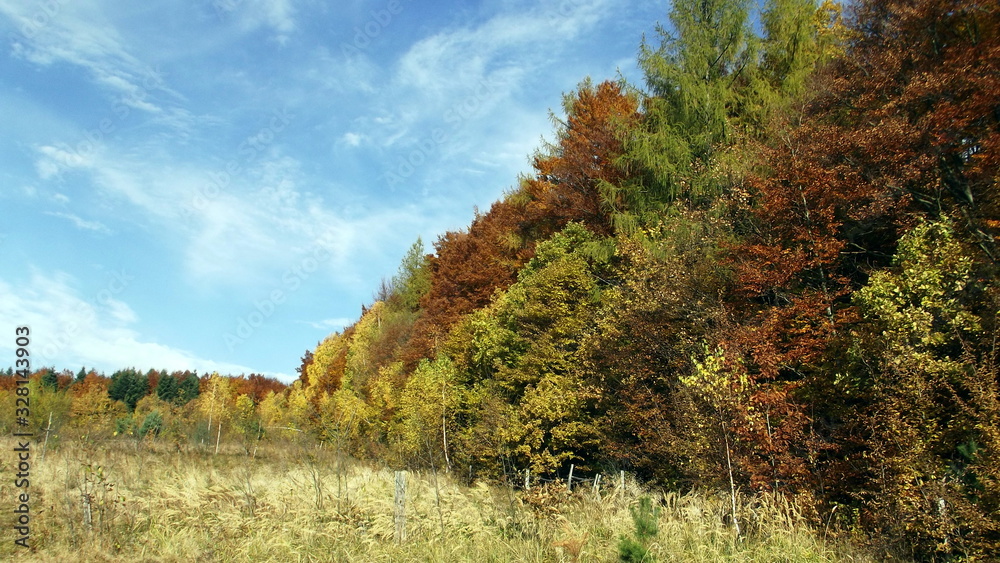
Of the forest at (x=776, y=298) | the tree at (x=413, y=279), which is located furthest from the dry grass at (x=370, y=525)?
the tree at (x=413, y=279)

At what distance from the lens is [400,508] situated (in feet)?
29.8

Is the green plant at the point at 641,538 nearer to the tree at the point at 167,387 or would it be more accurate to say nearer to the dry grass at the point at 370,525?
the dry grass at the point at 370,525

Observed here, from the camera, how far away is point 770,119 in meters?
20.2

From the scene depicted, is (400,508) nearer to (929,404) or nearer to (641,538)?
(641,538)

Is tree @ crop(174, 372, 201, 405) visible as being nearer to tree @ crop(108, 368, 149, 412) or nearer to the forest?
tree @ crop(108, 368, 149, 412)

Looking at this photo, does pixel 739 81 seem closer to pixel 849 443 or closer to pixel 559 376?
pixel 559 376

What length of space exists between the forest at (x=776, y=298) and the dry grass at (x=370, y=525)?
1179 millimetres

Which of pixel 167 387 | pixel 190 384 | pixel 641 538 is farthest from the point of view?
pixel 190 384

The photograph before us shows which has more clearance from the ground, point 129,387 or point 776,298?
point 129,387

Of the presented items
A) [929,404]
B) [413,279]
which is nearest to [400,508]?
[929,404]

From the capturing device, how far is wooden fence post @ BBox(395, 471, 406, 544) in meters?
8.90

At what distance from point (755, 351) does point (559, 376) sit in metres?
7.74

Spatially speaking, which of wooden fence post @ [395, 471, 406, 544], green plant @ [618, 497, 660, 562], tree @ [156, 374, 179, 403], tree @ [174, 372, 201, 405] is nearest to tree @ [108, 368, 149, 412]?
tree @ [156, 374, 179, 403]

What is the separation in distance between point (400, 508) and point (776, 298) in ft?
34.8
